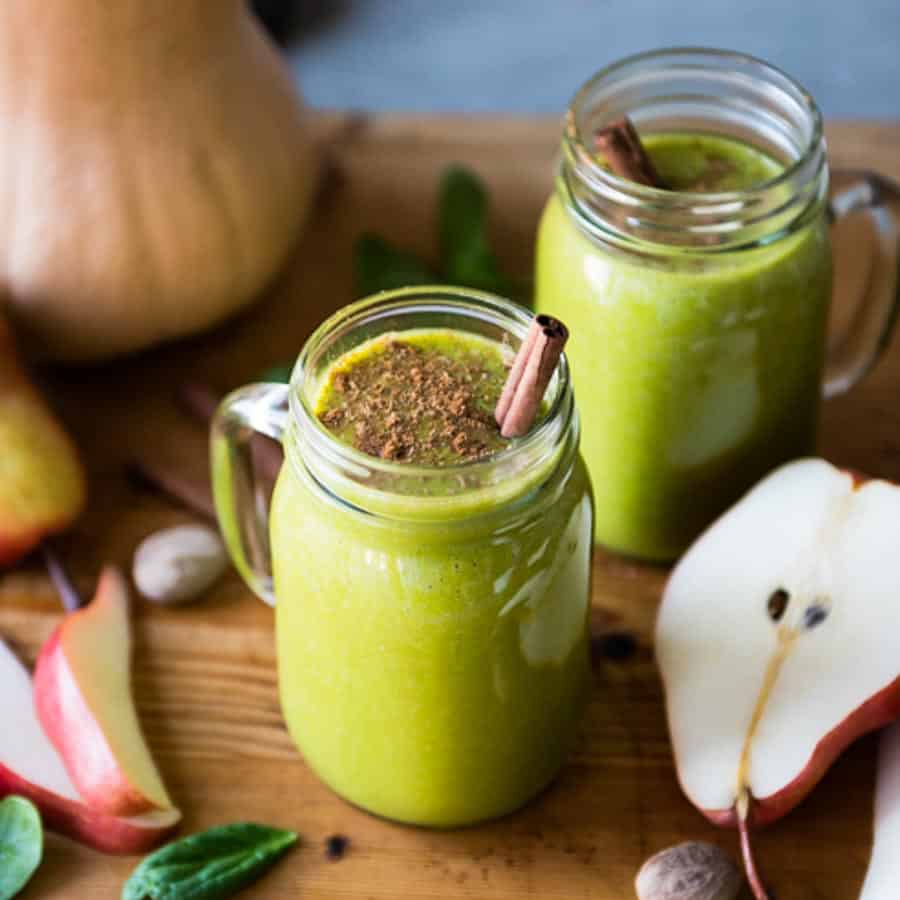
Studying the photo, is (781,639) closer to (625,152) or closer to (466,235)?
(625,152)

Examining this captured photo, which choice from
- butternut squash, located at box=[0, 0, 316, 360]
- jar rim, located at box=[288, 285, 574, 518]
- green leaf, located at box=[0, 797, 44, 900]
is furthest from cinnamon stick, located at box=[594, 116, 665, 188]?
green leaf, located at box=[0, 797, 44, 900]

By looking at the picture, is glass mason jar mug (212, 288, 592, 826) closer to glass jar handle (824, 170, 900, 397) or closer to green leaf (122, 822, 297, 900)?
green leaf (122, 822, 297, 900)

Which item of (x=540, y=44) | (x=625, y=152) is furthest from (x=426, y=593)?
(x=540, y=44)

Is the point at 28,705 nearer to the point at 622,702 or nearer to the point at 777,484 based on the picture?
the point at 622,702

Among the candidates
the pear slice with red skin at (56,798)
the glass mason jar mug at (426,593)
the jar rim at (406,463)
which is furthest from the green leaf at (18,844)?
the jar rim at (406,463)

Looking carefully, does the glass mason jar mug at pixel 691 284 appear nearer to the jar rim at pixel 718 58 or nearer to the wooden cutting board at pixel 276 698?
the jar rim at pixel 718 58

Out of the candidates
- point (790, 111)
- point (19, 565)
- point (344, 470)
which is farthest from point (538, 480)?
point (19, 565)
